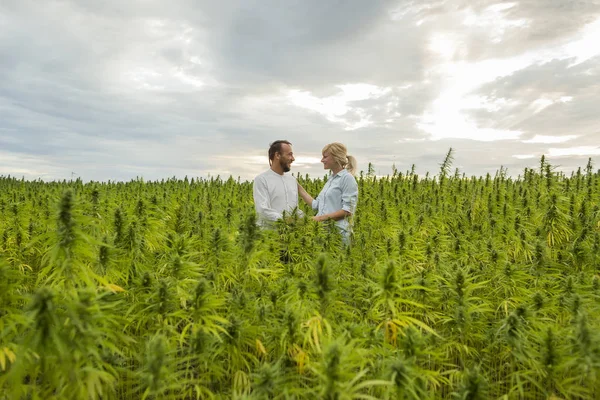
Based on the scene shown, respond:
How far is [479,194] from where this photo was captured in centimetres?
1035

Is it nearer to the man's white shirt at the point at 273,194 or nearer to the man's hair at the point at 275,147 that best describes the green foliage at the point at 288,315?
the man's white shirt at the point at 273,194

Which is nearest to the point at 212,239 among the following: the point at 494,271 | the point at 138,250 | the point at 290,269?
the point at 138,250

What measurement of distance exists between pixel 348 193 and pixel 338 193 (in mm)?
270

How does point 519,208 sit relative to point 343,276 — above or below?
above

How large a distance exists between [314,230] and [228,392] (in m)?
3.15

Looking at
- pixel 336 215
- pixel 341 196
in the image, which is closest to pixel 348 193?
pixel 341 196

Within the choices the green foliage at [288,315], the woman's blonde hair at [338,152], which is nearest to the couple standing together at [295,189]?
the woman's blonde hair at [338,152]

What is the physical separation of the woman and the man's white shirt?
61 cm

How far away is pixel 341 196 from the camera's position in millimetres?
7117

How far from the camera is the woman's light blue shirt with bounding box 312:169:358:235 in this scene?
22.7ft

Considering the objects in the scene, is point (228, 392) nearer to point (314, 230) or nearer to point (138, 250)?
point (138, 250)

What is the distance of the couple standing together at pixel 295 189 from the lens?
6.88 metres

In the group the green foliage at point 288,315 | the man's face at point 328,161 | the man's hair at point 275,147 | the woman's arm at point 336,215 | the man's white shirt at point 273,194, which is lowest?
the green foliage at point 288,315

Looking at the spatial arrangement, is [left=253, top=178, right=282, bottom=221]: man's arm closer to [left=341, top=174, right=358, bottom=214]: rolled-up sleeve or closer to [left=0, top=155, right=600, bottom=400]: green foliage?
[left=0, top=155, right=600, bottom=400]: green foliage
